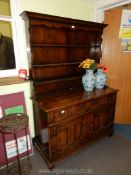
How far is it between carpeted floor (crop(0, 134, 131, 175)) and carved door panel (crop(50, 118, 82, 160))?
18 cm

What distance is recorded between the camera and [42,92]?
6.42 ft

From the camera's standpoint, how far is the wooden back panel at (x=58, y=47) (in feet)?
6.00

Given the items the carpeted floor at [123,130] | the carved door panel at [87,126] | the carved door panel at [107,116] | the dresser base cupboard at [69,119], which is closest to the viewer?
the dresser base cupboard at [69,119]

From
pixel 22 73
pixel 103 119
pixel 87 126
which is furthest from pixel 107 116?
pixel 22 73

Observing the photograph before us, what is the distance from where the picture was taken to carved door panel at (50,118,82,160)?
1.66 meters

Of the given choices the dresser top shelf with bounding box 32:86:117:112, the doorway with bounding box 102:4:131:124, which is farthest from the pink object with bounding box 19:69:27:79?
the doorway with bounding box 102:4:131:124

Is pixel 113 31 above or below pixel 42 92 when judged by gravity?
above

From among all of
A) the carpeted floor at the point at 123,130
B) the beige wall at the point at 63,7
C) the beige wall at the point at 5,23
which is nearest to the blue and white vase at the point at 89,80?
the beige wall at the point at 63,7

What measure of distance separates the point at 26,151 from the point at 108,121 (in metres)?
1.33

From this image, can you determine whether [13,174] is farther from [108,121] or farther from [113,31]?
[113,31]

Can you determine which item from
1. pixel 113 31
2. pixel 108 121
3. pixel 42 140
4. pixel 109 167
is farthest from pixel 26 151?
pixel 113 31

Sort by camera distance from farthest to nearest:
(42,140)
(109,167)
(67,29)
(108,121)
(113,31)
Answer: (113,31) < (108,121) < (67,29) < (42,140) < (109,167)

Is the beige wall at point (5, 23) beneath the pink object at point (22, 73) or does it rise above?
above

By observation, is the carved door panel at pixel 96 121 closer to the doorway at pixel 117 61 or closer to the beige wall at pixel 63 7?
the doorway at pixel 117 61
